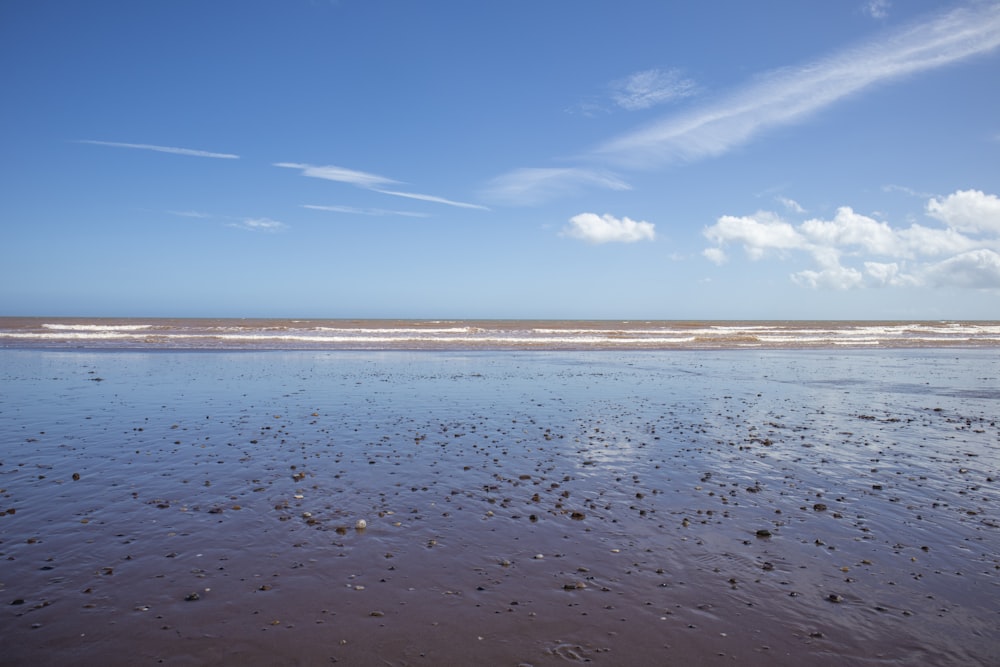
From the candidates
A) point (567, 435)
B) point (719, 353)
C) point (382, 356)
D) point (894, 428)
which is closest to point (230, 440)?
point (567, 435)

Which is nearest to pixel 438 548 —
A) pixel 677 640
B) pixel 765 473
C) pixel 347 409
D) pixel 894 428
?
pixel 677 640

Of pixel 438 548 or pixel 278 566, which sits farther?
pixel 438 548

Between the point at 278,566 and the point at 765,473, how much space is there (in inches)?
446

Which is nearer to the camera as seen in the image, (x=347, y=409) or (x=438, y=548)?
(x=438, y=548)

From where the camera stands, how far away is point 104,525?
9852 mm

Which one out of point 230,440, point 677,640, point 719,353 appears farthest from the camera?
point 719,353

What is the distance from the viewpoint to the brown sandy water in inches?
265

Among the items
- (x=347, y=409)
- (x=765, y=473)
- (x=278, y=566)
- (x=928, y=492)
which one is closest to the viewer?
(x=278, y=566)

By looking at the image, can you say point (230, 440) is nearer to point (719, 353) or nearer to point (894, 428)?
point (894, 428)

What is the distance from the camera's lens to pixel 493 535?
9.79m

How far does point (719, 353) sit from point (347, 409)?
4107 centimetres

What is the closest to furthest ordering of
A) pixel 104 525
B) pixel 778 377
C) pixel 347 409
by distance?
1. pixel 104 525
2. pixel 347 409
3. pixel 778 377

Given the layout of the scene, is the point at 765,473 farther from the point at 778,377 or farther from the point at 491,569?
the point at 778,377

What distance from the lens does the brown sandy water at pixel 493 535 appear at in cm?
673
